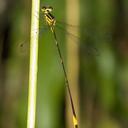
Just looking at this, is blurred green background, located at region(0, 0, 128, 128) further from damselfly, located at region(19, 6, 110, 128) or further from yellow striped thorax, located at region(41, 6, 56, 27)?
yellow striped thorax, located at region(41, 6, 56, 27)

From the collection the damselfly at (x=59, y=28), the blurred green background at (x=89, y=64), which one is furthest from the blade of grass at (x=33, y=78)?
the blurred green background at (x=89, y=64)

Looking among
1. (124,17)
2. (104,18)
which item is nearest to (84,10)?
(104,18)

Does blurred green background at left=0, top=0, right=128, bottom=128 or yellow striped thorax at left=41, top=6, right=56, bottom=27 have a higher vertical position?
yellow striped thorax at left=41, top=6, right=56, bottom=27

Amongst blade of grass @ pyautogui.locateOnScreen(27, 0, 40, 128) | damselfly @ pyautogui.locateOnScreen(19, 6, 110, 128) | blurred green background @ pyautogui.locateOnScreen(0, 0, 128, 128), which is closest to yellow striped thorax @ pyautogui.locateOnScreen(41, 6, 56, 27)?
damselfly @ pyautogui.locateOnScreen(19, 6, 110, 128)

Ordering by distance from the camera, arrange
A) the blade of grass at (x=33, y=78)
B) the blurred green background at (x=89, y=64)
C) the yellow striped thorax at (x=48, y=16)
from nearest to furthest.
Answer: the blade of grass at (x=33, y=78)
the yellow striped thorax at (x=48, y=16)
the blurred green background at (x=89, y=64)

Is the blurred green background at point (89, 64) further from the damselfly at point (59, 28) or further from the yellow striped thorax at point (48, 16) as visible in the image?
the yellow striped thorax at point (48, 16)

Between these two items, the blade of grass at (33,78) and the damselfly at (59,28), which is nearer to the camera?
the blade of grass at (33,78)

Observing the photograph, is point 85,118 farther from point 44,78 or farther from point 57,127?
point 44,78

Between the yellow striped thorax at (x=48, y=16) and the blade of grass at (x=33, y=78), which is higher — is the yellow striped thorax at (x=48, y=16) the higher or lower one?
the higher one

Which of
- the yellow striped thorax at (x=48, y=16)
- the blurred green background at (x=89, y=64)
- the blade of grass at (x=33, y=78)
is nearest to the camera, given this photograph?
the blade of grass at (x=33, y=78)
